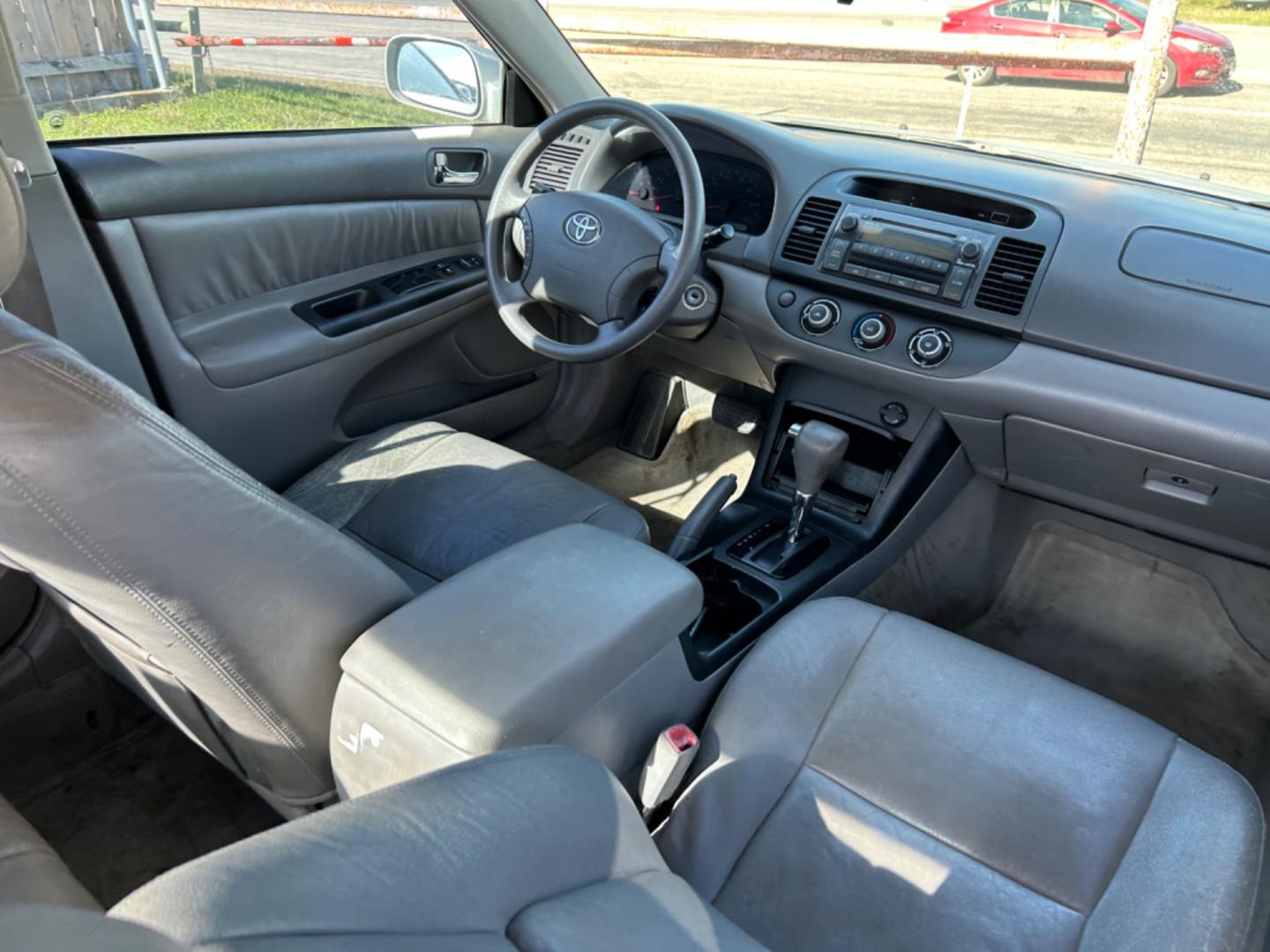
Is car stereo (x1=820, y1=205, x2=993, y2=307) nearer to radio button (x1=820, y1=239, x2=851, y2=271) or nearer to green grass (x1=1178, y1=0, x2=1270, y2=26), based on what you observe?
radio button (x1=820, y1=239, x2=851, y2=271)

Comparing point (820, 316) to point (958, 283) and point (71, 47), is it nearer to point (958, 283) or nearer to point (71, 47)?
point (958, 283)

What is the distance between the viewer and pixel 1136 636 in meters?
2.04

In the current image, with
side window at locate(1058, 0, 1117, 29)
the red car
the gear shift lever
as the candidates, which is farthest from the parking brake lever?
side window at locate(1058, 0, 1117, 29)

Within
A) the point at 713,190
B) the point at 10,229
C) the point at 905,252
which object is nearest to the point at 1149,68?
the point at 713,190

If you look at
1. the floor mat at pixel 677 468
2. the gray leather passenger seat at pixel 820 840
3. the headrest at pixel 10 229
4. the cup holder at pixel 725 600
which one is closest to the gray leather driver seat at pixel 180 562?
the headrest at pixel 10 229

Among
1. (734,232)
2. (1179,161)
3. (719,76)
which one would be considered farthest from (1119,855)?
(719,76)

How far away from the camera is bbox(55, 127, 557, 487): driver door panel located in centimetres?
178

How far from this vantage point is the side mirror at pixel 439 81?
240 cm

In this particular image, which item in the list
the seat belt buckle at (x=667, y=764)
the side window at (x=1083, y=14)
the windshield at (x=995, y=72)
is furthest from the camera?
the side window at (x=1083, y=14)

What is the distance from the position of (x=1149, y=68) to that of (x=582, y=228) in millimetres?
3929

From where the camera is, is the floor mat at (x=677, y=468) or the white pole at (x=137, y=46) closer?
the white pole at (x=137, y=46)

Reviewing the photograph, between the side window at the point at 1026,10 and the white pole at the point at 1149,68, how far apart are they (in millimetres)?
1404

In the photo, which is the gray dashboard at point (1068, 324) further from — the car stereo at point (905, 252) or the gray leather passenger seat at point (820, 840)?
the gray leather passenger seat at point (820, 840)

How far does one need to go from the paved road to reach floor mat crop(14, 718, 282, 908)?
1.53 metres
